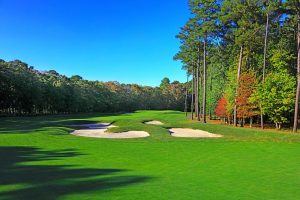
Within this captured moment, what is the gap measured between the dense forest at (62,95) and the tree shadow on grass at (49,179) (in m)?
53.6

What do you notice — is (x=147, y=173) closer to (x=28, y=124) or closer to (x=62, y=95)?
(x=28, y=124)

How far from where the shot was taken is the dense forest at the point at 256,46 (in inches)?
1490

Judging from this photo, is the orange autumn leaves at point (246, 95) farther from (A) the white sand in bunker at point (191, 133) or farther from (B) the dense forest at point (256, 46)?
(A) the white sand in bunker at point (191, 133)

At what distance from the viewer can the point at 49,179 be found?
10023 mm

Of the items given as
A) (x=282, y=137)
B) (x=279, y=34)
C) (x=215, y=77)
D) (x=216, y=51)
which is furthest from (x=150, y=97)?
(x=282, y=137)

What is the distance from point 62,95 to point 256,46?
53126 millimetres

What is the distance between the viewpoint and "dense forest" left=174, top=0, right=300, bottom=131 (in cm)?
3784

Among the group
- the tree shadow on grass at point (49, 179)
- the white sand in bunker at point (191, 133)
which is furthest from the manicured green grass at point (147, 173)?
the white sand in bunker at point (191, 133)

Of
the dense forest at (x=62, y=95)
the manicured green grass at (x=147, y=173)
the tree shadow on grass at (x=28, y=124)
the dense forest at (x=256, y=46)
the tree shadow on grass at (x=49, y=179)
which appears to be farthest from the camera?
the dense forest at (x=62, y=95)

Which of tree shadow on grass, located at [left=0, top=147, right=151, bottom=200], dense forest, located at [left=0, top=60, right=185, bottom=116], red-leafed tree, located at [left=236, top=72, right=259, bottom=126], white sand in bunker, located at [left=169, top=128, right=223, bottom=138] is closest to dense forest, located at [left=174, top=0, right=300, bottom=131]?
red-leafed tree, located at [left=236, top=72, right=259, bottom=126]

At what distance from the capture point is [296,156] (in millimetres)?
16125

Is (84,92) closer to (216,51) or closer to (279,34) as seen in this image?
(216,51)

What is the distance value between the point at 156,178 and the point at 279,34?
38.1 meters

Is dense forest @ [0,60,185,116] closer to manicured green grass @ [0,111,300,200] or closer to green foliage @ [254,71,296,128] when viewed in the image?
green foliage @ [254,71,296,128]
